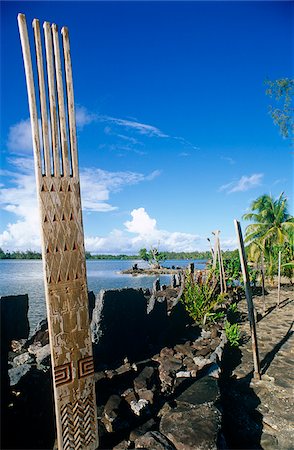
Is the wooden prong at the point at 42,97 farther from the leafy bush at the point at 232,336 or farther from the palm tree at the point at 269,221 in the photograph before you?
the palm tree at the point at 269,221

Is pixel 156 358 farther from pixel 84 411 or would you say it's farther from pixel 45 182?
pixel 45 182

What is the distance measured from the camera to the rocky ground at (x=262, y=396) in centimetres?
378

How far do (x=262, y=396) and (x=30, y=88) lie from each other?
17.6ft

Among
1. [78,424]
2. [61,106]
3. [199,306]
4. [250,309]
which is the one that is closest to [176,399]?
[78,424]

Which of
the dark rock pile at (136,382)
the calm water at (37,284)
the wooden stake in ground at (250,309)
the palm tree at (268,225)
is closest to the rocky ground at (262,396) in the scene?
the wooden stake in ground at (250,309)

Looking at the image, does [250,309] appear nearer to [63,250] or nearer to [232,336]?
[232,336]

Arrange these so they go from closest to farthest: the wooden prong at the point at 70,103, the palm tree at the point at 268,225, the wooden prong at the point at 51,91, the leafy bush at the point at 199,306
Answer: the wooden prong at the point at 51,91
the wooden prong at the point at 70,103
the leafy bush at the point at 199,306
the palm tree at the point at 268,225

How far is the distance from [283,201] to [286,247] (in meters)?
11.8

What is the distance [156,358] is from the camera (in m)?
5.43

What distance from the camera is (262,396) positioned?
474 centimetres

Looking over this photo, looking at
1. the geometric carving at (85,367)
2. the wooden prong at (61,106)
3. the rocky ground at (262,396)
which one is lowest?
the rocky ground at (262,396)

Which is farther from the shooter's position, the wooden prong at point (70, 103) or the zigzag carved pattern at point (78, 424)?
the wooden prong at point (70, 103)

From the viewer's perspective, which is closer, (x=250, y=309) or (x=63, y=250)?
(x=63, y=250)

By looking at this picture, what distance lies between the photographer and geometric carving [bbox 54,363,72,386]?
288 centimetres
